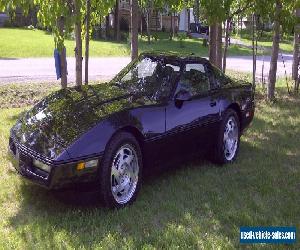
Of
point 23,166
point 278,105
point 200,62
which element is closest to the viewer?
point 23,166

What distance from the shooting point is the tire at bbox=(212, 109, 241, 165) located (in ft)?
19.0

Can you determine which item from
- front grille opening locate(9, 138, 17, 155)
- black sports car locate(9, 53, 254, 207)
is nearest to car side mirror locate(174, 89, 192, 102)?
black sports car locate(9, 53, 254, 207)

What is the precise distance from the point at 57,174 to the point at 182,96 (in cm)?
174

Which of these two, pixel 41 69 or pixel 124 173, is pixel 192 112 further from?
pixel 41 69

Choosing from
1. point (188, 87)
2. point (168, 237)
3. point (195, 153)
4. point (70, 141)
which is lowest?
point (168, 237)

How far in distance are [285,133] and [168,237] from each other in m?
4.51

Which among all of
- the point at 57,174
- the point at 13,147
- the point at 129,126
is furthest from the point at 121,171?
the point at 13,147

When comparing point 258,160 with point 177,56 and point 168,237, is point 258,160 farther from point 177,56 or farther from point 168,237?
A: point 168,237

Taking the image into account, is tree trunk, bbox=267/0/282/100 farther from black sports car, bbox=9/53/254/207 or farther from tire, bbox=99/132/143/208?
tire, bbox=99/132/143/208

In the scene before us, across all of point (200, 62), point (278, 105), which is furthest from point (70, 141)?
point (278, 105)

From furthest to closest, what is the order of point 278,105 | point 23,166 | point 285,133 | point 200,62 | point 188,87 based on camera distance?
1. point 278,105
2. point 285,133
3. point 200,62
4. point 188,87
5. point 23,166

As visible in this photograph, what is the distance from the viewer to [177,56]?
566cm

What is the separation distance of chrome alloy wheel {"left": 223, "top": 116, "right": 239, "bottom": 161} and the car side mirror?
120 centimetres

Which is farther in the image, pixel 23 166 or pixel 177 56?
pixel 177 56
